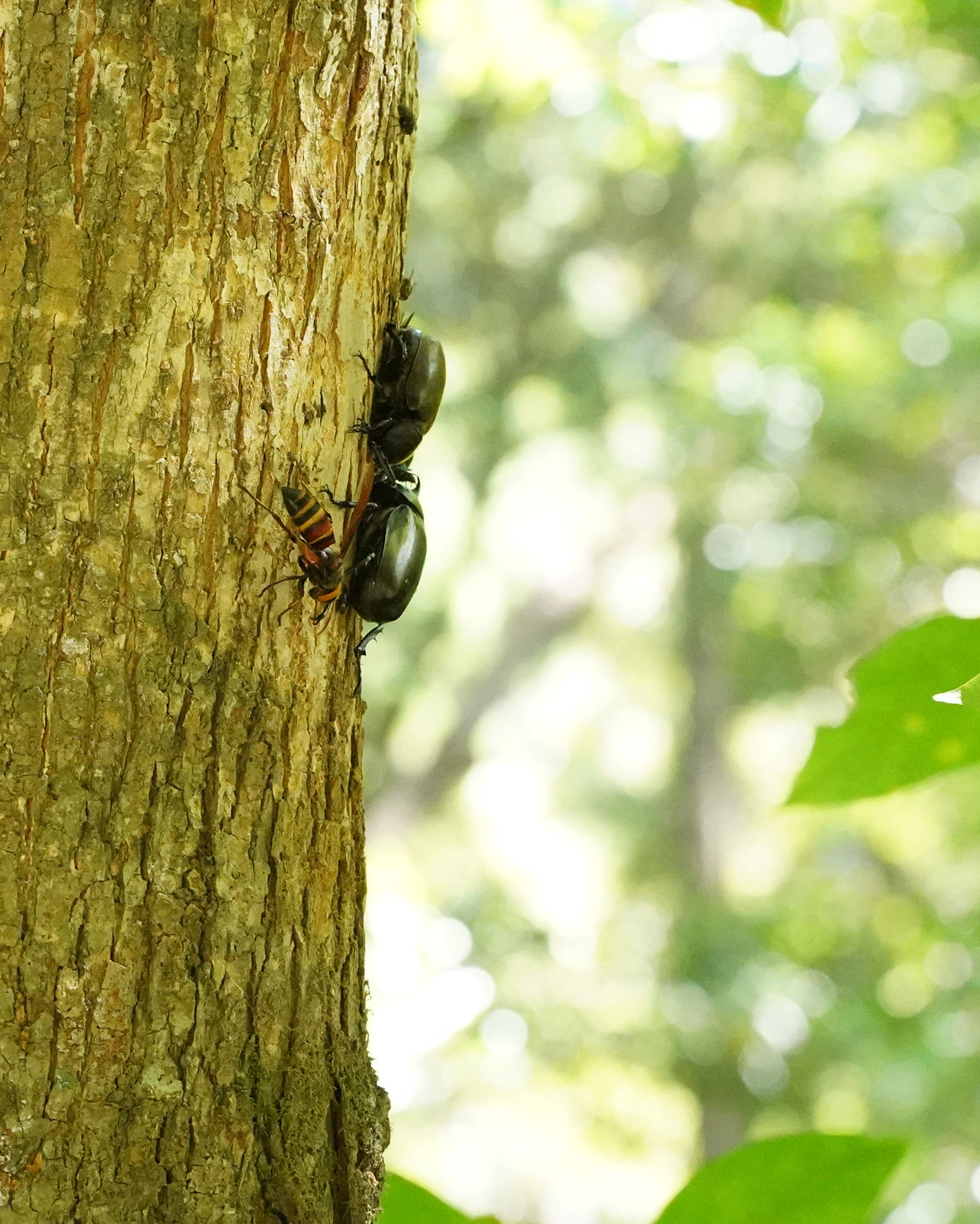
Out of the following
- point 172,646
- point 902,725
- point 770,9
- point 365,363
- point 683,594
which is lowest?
point 902,725

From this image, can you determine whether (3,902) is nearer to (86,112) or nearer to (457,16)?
(86,112)

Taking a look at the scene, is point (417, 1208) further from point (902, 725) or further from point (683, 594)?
point (683, 594)

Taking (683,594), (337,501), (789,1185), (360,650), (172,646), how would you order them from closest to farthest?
1. (789,1185)
2. (172,646)
3. (337,501)
4. (360,650)
5. (683,594)

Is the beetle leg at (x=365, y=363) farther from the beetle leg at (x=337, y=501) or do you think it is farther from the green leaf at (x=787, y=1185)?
the green leaf at (x=787, y=1185)

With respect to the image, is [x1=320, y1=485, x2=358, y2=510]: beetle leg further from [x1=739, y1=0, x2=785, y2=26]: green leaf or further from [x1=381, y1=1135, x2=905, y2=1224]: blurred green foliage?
[x1=381, y1=1135, x2=905, y2=1224]: blurred green foliage

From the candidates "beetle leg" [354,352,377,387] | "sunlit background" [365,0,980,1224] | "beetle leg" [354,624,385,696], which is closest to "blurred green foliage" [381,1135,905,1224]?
"beetle leg" [354,624,385,696]

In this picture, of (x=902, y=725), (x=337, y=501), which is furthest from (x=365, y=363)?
(x=902, y=725)

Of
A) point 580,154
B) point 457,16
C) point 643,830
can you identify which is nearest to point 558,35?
point 457,16
